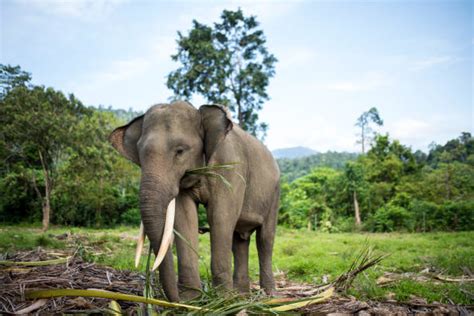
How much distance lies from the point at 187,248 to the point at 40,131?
1902 cm

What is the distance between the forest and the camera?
20.7 metres

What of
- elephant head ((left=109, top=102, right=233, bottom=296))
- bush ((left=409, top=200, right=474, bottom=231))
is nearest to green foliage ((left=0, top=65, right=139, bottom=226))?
elephant head ((left=109, top=102, right=233, bottom=296))

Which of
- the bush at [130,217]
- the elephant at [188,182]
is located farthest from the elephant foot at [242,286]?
the bush at [130,217]

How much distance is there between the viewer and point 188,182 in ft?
13.4

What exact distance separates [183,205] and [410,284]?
3.60 metres

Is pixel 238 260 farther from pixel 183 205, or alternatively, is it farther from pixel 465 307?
pixel 465 307

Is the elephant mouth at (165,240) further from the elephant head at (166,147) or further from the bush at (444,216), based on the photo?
the bush at (444,216)

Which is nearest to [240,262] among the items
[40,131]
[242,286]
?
[242,286]

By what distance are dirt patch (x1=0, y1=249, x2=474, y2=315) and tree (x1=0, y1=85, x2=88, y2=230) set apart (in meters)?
15.5

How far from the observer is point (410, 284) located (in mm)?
5777

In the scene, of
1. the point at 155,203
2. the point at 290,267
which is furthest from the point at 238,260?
the point at 290,267

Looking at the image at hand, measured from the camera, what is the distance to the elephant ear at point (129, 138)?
4.43 metres

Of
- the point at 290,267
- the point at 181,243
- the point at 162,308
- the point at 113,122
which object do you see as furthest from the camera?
the point at 113,122

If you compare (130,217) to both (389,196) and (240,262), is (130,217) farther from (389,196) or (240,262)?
(240,262)
